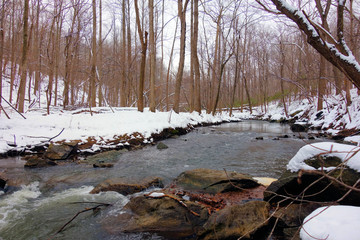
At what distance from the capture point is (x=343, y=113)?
12180 mm

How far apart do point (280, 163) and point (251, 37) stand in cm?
2707

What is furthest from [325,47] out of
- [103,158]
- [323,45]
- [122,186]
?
[103,158]

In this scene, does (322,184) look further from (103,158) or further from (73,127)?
(73,127)

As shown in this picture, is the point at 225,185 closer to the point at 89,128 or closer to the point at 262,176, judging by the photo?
the point at 262,176

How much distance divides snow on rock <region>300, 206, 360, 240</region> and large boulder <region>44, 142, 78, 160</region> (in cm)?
669

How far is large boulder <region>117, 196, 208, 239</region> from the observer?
3.02m

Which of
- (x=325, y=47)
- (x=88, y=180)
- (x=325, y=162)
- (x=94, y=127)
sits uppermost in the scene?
(x=325, y=47)

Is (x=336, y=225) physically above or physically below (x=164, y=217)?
above

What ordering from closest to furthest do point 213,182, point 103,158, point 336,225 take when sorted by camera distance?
point 336,225
point 213,182
point 103,158

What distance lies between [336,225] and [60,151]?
7096 millimetres

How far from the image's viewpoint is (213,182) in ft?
14.2

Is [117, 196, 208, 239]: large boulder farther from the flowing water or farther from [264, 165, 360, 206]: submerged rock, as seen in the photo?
[264, 165, 360, 206]: submerged rock

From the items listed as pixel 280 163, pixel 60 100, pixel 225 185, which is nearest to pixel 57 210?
pixel 225 185

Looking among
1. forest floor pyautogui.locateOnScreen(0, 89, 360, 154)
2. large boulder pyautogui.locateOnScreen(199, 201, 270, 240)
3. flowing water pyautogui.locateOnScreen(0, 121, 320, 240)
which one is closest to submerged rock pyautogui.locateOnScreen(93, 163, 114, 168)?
flowing water pyautogui.locateOnScreen(0, 121, 320, 240)
